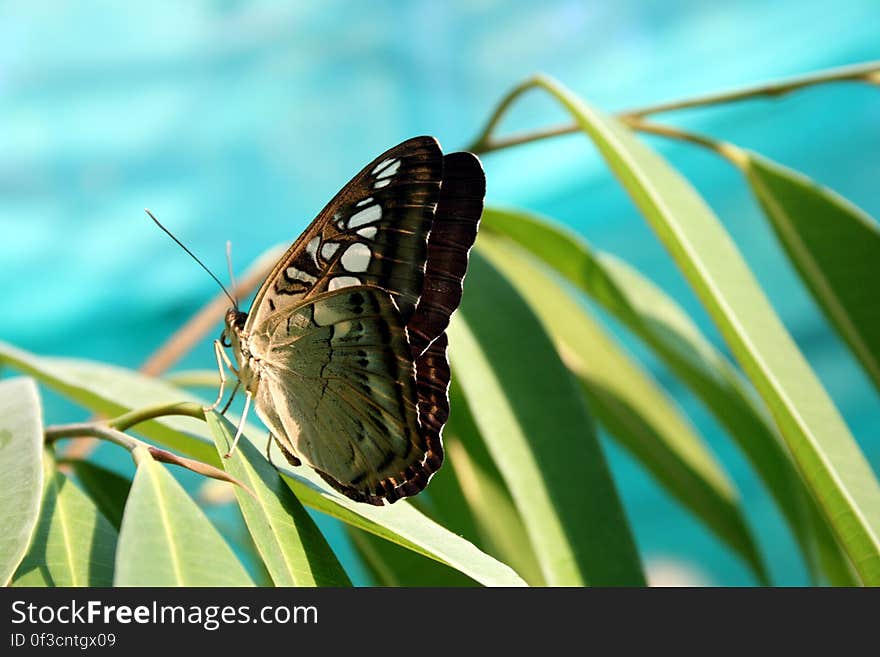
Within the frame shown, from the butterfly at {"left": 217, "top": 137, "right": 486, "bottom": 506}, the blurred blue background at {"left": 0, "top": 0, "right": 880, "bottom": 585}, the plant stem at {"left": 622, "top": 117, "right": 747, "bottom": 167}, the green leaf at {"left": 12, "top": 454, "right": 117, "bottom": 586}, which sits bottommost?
the green leaf at {"left": 12, "top": 454, "right": 117, "bottom": 586}

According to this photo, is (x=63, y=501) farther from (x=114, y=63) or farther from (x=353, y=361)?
Result: (x=114, y=63)

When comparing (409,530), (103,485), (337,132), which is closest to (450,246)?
(409,530)

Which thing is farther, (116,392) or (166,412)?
(116,392)

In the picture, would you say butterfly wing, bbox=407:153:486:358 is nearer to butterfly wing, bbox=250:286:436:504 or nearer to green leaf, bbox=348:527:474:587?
butterfly wing, bbox=250:286:436:504

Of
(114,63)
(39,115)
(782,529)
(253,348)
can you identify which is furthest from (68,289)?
(253,348)

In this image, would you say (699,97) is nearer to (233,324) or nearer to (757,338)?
(757,338)

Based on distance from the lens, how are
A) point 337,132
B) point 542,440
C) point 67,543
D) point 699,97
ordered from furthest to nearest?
point 337,132
point 699,97
point 542,440
point 67,543

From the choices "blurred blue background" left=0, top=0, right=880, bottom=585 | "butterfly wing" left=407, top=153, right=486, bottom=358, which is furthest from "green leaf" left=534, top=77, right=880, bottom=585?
"blurred blue background" left=0, top=0, right=880, bottom=585
